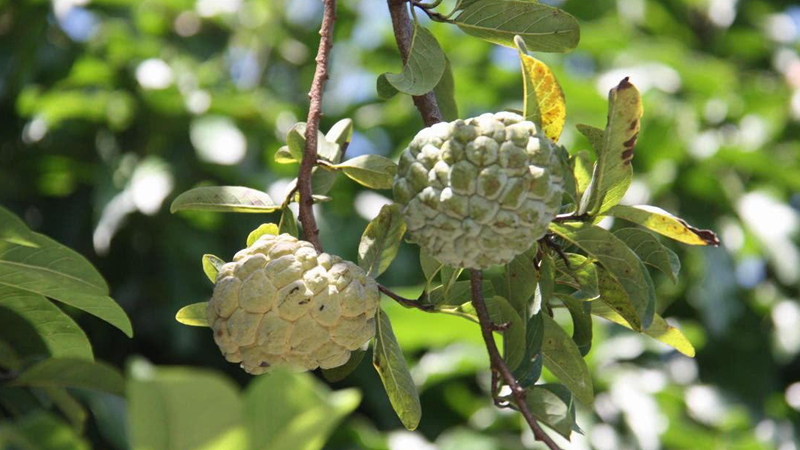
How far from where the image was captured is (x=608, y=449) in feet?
10.3

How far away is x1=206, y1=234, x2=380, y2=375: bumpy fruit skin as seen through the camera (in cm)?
102

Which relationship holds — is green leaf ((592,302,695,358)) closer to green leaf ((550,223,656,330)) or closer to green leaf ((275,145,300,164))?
green leaf ((550,223,656,330))

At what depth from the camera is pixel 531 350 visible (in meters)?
1.09

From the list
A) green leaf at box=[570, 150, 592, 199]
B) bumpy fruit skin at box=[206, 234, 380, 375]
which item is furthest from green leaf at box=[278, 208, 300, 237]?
green leaf at box=[570, 150, 592, 199]

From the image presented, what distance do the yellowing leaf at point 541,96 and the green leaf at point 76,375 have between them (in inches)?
19.7

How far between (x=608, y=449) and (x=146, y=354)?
1.53 metres

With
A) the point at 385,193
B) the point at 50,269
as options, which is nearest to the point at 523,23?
the point at 50,269

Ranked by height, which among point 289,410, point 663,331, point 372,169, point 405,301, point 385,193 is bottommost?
point 385,193

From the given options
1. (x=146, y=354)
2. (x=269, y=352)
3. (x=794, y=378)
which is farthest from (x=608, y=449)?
(x=269, y=352)

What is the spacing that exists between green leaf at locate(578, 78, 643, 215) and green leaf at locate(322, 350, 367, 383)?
0.32m

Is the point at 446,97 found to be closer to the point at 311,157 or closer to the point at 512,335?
the point at 311,157

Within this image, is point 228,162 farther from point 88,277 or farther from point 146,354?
point 88,277

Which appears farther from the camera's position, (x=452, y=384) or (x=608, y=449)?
(x=452, y=384)

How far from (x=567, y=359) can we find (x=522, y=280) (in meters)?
0.15
